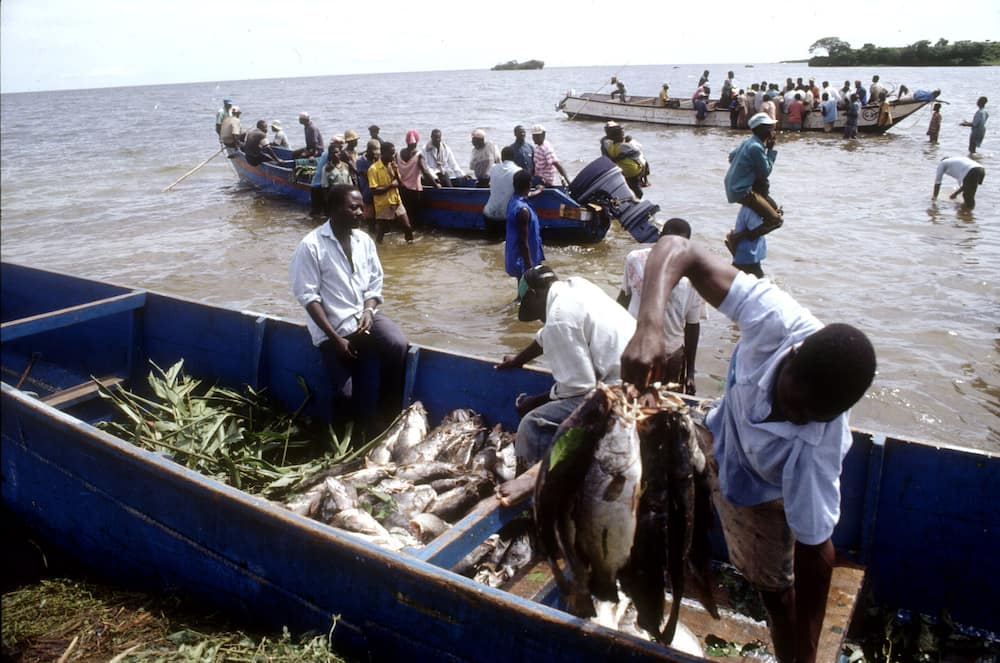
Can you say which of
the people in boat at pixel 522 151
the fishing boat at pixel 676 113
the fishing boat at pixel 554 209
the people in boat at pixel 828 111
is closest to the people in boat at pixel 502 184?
the people in boat at pixel 522 151

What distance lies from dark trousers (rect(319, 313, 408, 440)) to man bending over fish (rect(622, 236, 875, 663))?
312 cm

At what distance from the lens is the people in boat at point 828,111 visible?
84.5 feet

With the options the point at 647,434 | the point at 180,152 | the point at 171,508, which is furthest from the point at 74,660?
the point at 180,152

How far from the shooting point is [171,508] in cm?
394

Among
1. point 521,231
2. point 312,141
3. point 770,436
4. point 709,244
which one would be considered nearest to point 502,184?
point 521,231

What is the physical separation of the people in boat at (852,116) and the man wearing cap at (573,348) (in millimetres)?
25264

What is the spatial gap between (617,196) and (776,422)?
6.99 meters

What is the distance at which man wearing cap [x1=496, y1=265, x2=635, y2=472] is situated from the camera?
384cm

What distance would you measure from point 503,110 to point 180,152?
74.9ft

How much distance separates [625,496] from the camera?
81.5 inches

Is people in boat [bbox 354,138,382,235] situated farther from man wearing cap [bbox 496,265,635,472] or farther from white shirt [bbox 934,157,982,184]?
white shirt [bbox 934,157,982,184]

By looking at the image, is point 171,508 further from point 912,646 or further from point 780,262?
point 780,262

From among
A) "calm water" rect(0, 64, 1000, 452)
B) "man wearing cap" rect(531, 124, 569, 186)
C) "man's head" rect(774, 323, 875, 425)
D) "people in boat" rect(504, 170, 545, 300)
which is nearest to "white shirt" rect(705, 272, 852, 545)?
"man's head" rect(774, 323, 875, 425)

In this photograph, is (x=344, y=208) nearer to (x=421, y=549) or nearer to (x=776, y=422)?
(x=421, y=549)
